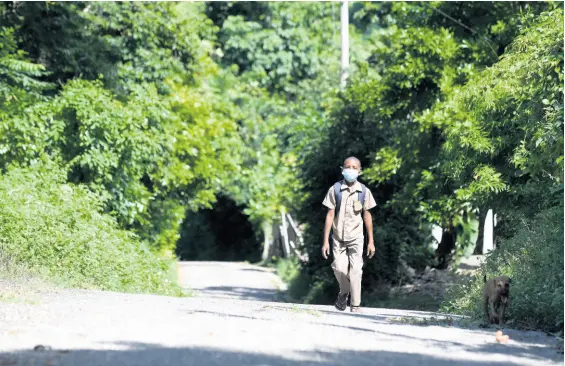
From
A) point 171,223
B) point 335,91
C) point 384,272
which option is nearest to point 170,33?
point 171,223

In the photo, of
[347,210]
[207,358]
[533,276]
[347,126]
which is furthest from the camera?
[347,126]

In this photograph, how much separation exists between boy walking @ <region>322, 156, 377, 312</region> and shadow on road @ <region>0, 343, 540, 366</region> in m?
4.80

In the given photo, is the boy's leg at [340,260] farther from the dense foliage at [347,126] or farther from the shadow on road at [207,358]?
the shadow on road at [207,358]

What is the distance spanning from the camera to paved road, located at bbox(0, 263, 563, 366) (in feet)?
26.3

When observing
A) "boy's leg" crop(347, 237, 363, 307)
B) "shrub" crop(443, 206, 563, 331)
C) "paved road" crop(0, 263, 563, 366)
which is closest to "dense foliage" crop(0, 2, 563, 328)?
"shrub" crop(443, 206, 563, 331)

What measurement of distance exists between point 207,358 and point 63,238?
10.3m

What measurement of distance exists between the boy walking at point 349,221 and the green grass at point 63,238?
4794 millimetres

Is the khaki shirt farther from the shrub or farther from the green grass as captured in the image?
the green grass

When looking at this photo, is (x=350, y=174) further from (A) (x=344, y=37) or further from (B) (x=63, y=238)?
(A) (x=344, y=37)

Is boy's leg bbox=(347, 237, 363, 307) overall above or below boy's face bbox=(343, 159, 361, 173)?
below

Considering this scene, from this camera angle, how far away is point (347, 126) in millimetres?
26531

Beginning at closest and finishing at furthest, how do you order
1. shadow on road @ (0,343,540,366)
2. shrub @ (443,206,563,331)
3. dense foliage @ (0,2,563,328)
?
shadow on road @ (0,343,540,366) → shrub @ (443,206,563,331) → dense foliage @ (0,2,563,328)

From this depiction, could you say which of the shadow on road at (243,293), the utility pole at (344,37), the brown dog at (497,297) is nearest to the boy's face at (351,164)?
the brown dog at (497,297)

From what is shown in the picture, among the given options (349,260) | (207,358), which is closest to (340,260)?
(349,260)
